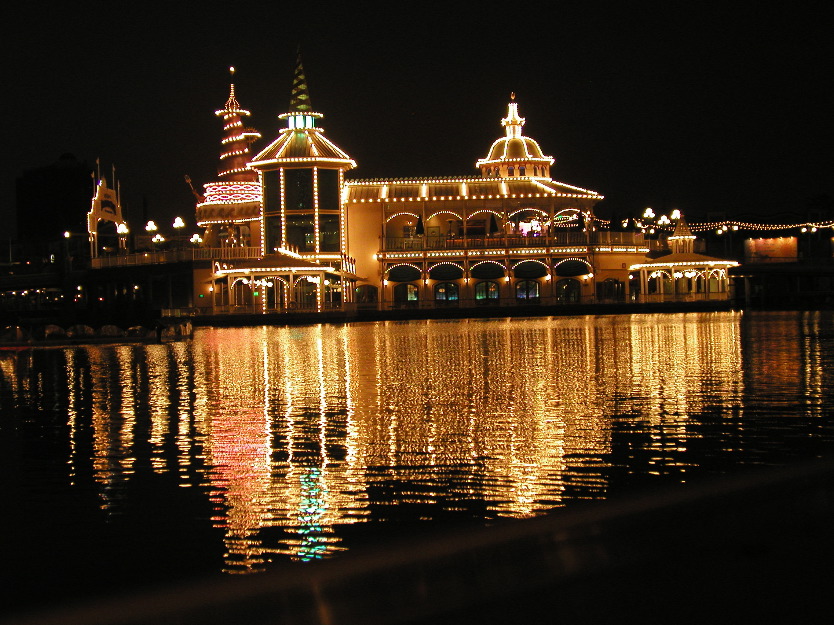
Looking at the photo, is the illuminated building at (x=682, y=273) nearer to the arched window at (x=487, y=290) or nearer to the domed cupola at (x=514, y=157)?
the arched window at (x=487, y=290)

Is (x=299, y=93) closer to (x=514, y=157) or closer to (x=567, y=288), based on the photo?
(x=514, y=157)

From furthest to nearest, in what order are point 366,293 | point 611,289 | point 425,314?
point 611,289
point 366,293
point 425,314

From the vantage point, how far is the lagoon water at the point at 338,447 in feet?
22.8

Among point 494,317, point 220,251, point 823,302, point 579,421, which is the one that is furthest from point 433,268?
point 579,421

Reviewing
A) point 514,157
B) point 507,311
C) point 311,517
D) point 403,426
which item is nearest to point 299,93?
point 514,157

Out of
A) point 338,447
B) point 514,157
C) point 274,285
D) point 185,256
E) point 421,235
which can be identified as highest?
point 514,157

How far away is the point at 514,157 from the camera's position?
69.9 m

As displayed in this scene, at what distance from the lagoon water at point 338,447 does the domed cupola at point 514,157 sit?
162 ft

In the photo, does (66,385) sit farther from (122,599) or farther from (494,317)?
(494,317)

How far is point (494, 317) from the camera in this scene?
181ft

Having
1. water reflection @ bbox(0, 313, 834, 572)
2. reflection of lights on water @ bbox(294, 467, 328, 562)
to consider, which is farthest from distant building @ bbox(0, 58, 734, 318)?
reflection of lights on water @ bbox(294, 467, 328, 562)

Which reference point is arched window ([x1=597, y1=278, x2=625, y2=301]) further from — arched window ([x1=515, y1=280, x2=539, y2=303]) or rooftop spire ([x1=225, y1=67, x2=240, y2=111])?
rooftop spire ([x1=225, y1=67, x2=240, y2=111])

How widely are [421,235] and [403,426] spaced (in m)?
52.8

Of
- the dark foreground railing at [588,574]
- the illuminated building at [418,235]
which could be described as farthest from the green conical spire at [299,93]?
the dark foreground railing at [588,574]
